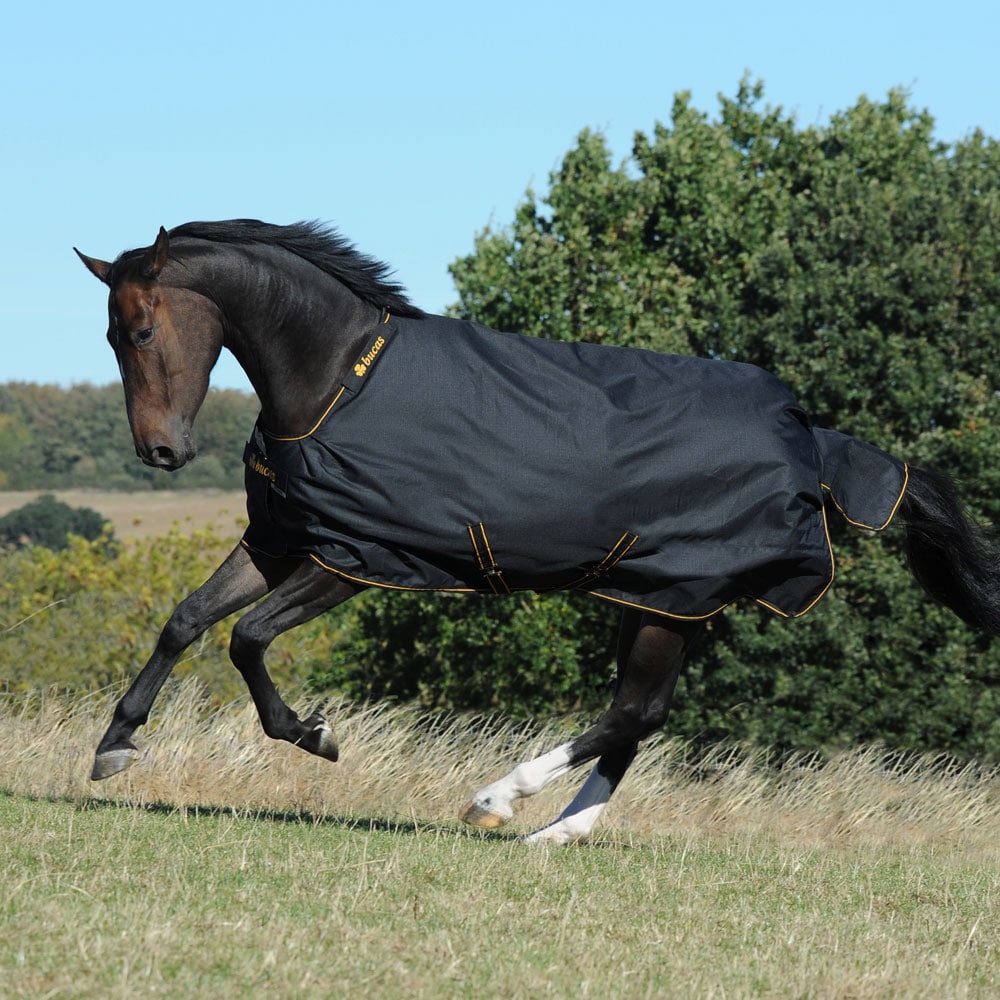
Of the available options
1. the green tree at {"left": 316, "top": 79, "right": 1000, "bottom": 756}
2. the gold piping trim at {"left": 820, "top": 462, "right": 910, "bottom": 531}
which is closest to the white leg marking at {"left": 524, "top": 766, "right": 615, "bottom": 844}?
the gold piping trim at {"left": 820, "top": 462, "right": 910, "bottom": 531}

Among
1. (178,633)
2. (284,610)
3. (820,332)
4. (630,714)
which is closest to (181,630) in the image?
(178,633)

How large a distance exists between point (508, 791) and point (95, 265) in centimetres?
281

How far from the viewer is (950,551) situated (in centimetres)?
730

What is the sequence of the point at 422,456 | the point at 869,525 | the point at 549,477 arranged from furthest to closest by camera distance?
the point at 869,525
the point at 549,477
the point at 422,456

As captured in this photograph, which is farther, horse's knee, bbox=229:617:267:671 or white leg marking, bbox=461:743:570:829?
white leg marking, bbox=461:743:570:829

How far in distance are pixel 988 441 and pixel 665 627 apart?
7.53 m

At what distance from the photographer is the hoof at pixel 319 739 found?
6.12m

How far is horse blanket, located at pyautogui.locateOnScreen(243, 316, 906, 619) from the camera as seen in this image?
5.84 metres

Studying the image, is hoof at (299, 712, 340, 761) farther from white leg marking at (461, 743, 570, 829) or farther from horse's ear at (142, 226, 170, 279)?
horse's ear at (142, 226, 170, 279)

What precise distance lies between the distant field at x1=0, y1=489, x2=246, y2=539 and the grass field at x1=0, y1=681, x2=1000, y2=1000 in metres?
42.4

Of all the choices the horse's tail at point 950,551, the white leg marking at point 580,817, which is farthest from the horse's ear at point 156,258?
the horse's tail at point 950,551

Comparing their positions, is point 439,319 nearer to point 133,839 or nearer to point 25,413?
point 133,839

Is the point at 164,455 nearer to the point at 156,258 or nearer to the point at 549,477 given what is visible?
the point at 156,258

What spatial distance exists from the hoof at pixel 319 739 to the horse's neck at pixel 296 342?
1.23 m
